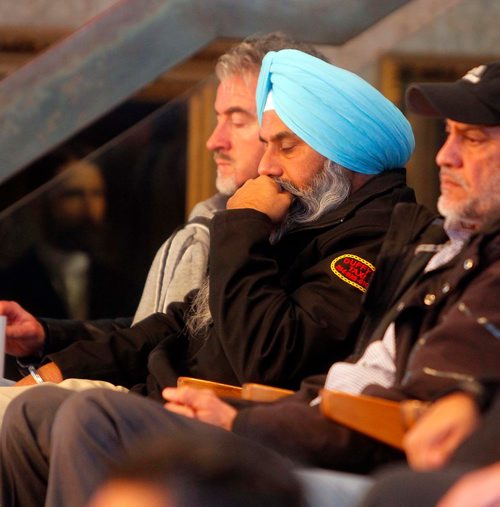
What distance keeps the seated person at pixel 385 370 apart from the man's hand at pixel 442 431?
0.04 m

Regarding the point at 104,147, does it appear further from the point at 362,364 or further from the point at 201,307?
the point at 362,364

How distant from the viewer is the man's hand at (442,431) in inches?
99.5

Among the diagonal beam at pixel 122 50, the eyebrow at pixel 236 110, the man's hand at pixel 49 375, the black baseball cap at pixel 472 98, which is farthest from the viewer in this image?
the diagonal beam at pixel 122 50

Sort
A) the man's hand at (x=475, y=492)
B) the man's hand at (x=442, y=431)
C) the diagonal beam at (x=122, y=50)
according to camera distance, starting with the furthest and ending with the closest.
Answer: the diagonal beam at (x=122, y=50)
the man's hand at (x=442, y=431)
the man's hand at (x=475, y=492)

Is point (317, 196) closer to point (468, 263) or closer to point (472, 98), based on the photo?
point (472, 98)

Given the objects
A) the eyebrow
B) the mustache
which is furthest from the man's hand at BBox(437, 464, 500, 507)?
the eyebrow

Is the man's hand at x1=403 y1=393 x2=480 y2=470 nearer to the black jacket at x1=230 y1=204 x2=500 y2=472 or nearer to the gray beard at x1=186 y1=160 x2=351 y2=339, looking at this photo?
the black jacket at x1=230 y1=204 x2=500 y2=472

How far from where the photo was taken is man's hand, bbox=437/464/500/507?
1819mm

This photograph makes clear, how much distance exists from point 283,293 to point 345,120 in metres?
0.65

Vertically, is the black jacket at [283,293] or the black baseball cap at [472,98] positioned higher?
the black baseball cap at [472,98]

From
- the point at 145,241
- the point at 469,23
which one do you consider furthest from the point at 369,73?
the point at 145,241

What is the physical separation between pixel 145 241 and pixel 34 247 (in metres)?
0.66

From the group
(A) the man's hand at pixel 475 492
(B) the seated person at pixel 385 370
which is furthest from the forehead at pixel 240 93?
(A) the man's hand at pixel 475 492

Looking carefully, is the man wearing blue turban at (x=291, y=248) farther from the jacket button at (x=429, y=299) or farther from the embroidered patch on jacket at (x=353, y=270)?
the jacket button at (x=429, y=299)
